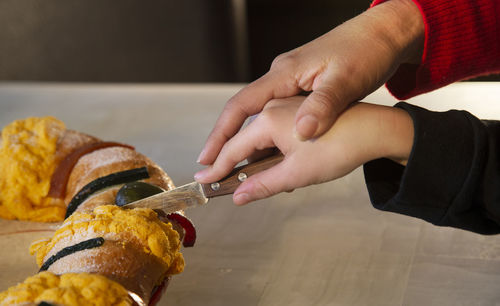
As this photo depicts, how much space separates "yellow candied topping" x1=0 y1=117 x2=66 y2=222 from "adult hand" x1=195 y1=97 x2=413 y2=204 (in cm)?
39

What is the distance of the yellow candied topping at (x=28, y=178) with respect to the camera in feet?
3.26

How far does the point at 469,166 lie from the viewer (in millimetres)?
699

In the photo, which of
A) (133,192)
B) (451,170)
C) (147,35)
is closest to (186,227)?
(133,192)

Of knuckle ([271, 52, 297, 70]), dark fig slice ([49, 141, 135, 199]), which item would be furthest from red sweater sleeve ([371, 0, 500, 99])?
dark fig slice ([49, 141, 135, 199])

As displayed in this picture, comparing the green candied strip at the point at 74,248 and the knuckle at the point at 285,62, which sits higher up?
the knuckle at the point at 285,62

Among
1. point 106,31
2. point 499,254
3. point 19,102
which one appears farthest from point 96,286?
point 106,31

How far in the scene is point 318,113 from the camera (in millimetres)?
691

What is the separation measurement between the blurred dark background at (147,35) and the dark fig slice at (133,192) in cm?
156

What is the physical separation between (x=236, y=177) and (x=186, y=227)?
148mm

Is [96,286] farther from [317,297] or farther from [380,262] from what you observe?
[380,262]

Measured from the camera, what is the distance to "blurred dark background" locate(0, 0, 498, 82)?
2.36 meters

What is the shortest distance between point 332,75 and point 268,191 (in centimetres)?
15

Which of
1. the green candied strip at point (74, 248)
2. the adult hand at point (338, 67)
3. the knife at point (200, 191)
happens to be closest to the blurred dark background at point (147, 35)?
the adult hand at point (338, 67)

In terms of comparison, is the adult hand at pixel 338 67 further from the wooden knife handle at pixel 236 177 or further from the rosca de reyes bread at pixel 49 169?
the rosca de reyes bread at pixel 49 169
